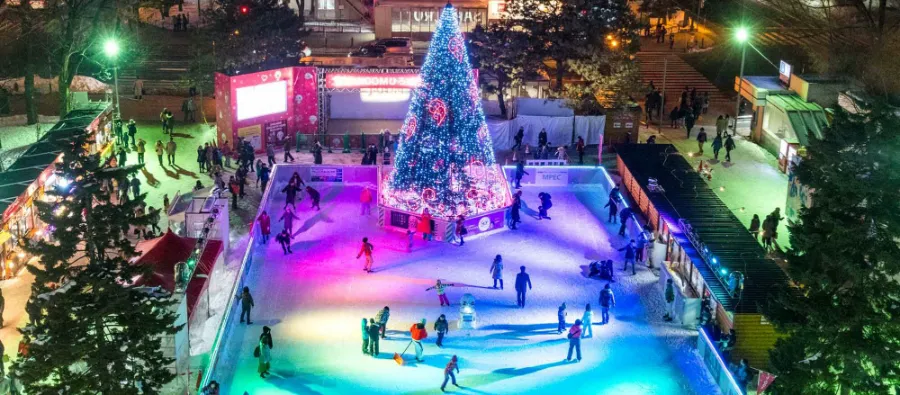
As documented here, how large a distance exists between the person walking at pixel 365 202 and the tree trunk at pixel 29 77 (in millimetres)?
14634

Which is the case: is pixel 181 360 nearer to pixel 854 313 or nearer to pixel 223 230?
pixel 223 230

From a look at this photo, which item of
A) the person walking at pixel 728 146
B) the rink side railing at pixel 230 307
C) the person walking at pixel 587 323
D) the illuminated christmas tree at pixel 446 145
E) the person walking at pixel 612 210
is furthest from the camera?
the person walking at pixel 728 146

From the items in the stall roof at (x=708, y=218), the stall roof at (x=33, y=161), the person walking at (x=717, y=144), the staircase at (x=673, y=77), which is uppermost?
the staircase at (x=673, y=77)

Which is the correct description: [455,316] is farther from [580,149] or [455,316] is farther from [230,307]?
[580,149]

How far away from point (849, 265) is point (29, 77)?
1291 inches

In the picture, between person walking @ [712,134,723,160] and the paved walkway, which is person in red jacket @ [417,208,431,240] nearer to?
the paved walkway

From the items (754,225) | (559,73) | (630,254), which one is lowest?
(630,254)

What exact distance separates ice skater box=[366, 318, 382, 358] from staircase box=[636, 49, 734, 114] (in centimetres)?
2539

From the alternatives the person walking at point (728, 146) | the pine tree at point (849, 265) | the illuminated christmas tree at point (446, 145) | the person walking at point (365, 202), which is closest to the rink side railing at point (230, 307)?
the person walking at point (365, 202)

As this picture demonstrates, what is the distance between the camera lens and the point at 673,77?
167ft

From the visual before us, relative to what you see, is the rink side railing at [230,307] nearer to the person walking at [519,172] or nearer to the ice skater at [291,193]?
the ice skater at [291,193]

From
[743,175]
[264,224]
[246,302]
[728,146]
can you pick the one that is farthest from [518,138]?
[246,302]

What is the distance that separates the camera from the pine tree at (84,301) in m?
Result: 17.6

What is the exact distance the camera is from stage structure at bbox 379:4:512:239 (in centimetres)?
3102
